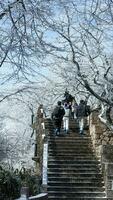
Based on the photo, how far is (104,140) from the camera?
3247cm

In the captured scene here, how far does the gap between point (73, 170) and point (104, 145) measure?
204 centimetres

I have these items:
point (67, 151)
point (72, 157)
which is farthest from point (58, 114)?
point (72, 157)

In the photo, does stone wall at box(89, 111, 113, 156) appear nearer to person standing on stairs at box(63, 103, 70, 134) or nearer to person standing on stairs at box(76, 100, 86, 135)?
person standing on stairs at box(76, 100, 86, 135)

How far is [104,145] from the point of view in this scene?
2989 centimetres

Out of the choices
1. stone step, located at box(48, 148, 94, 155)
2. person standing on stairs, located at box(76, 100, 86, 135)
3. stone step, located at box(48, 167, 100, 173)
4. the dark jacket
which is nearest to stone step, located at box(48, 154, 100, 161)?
stone step, located at box(48, 148, 94, 155)

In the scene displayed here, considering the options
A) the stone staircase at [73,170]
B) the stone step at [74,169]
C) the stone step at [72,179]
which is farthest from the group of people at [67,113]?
the stone step at [72,179]

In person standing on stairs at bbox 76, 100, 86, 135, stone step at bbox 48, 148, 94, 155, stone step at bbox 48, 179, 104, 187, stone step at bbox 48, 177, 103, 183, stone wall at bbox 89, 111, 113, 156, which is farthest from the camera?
person standing on stairs at bbox 76, 100, 86, 135

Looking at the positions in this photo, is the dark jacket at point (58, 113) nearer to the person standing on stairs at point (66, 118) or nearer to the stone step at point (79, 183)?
the person standing on stairs at point (66, 118)

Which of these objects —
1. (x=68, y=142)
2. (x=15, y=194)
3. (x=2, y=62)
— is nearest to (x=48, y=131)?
(x=68, y=142)

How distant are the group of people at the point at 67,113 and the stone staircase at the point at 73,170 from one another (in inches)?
23.5

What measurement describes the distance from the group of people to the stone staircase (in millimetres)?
597

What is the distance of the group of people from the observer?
3228 cm

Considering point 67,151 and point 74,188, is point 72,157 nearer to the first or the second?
point 67,151

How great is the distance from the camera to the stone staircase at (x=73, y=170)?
27719 millimetres
